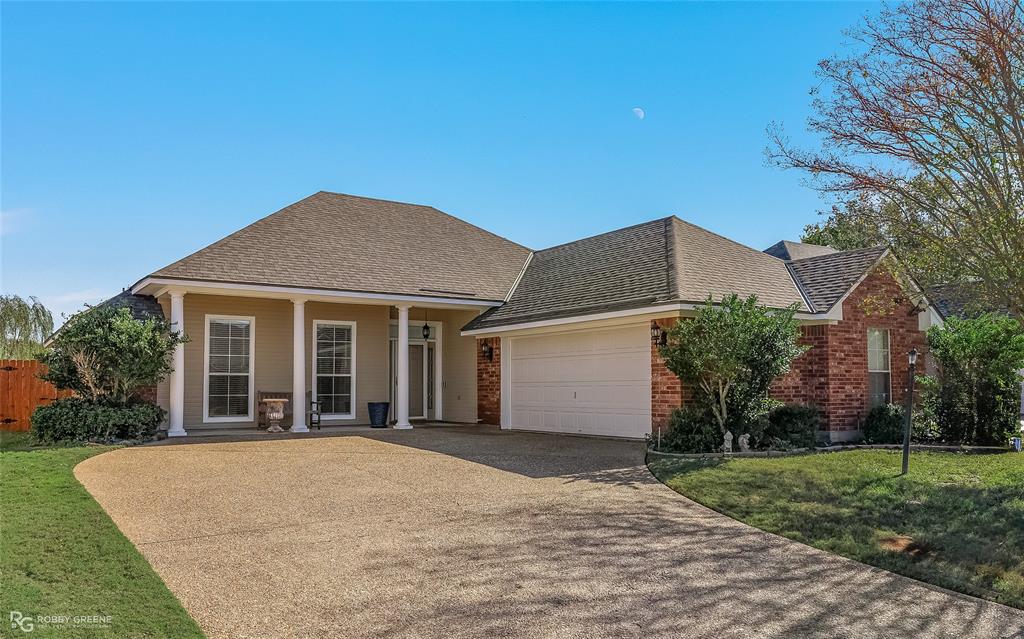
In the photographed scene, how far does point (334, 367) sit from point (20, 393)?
7811 mm

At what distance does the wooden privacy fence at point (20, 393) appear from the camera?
18.3 m

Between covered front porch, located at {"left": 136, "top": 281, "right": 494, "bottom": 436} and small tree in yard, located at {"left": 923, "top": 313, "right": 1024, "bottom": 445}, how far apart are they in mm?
9937

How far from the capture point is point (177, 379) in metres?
14.7

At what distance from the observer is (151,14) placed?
34.9 feet

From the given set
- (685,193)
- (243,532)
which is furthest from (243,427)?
(685,193)

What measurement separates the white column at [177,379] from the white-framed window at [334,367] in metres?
3.37

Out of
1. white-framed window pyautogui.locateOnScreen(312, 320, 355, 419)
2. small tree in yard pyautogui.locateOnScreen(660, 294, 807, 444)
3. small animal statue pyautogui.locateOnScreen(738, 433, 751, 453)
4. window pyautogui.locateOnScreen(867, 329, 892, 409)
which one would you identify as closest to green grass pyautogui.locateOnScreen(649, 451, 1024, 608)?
small animal statue pyautogui.locateOnScreen(738, 433, 751, 453)

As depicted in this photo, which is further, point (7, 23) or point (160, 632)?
point (7, 23)

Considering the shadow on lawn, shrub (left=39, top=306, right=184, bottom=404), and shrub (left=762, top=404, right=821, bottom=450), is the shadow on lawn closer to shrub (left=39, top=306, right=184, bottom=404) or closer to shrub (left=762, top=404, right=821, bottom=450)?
shrub (left=762, top=404, right=821, bottom=450)

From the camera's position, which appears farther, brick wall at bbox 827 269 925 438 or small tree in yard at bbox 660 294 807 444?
brick wall at bbox 827 269 925 438

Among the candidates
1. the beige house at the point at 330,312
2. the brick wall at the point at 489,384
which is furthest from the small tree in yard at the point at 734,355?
Answer: the beige house at the point at 330,312

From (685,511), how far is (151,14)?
32.0ft

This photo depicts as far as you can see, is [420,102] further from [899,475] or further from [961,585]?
[961,585]

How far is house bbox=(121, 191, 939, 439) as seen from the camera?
48.0 ft
